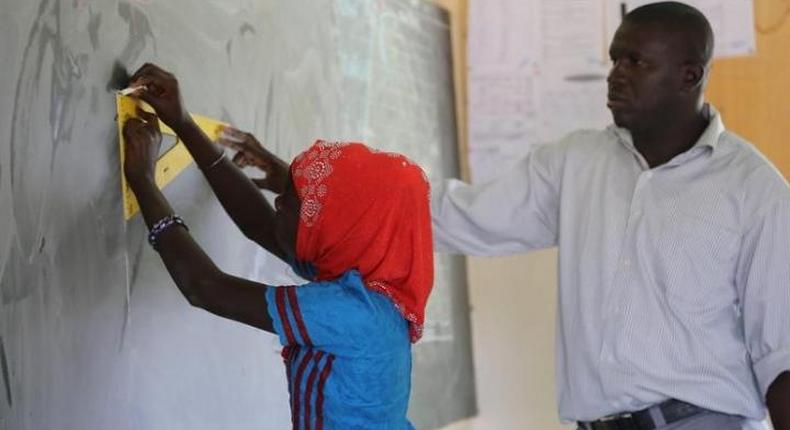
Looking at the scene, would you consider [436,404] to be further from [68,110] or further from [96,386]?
[68,110]

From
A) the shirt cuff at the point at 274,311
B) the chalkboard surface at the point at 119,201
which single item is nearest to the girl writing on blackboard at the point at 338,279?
the shirt cuff at the point at 274,311

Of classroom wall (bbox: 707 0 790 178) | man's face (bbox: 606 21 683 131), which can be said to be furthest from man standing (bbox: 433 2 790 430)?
classroom wall (bbox: 707 0 790 178)

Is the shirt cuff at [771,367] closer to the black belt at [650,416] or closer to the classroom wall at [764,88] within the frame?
the black belt at [650,416]

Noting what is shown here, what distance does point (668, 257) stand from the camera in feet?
5.89

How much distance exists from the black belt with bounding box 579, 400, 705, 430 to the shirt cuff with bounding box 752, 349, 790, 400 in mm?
111

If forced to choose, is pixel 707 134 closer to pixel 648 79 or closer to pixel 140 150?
pixel 648 79

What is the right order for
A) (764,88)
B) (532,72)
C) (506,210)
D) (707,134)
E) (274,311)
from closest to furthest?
1. (274,311)
2. (707,134)
3. (506,210)
4. (764,88)
5. (532,72)

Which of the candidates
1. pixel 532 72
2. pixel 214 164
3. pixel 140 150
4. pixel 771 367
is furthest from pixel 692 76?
pixel 532 72

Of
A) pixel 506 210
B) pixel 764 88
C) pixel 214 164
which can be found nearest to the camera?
pixel 214 164

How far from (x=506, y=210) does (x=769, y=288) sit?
0.52 m

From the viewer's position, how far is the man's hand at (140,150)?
1.53 m

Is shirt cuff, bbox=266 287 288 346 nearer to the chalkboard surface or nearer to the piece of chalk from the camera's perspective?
the chalkboard surface

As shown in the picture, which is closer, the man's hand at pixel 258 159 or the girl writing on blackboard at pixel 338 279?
the girl writing on blackboard at pixel 338 279

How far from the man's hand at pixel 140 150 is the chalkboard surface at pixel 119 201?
0.07 feet
